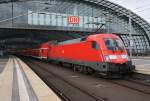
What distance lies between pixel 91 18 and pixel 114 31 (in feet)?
22.3

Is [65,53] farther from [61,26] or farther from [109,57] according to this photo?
[61,26]

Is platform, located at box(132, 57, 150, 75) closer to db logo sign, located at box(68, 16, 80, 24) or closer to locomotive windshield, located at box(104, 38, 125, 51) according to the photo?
locomotive windshield, located at box(104, 38, 125, 51)

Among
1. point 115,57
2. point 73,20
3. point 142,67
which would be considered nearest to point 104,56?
point 115,57

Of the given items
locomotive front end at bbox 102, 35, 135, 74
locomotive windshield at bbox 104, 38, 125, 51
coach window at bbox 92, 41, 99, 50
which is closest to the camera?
locomotive front end at bbox 102, 35, 135, 74

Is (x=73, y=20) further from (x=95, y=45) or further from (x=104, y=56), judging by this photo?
(x=104, y=56)

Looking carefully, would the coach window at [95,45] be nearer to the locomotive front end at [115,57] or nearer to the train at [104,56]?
the train at [104,56]

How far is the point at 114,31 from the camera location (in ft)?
259

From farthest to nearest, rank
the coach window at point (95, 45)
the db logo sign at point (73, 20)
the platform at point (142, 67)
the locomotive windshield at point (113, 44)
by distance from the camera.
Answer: the db logo sign at point (73, 20) → the platform at point (142, 67) → the coach window at point (95, 45) → the locomotive windshield at point (113, 44)

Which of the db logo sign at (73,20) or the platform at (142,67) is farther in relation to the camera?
the db logo sign at (73,20)

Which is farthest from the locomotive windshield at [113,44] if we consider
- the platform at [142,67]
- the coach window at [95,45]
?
the platform at [142,67]

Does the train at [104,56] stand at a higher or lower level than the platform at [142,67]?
higher

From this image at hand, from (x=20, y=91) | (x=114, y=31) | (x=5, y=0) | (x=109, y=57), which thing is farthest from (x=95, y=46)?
(x=114, y=31)

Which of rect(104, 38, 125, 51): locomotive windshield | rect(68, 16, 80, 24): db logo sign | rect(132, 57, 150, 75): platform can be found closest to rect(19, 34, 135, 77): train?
rect(104, 38, 125, 51): locomotive windshield

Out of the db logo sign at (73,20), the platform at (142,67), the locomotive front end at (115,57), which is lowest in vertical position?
the platform at (142,67)
